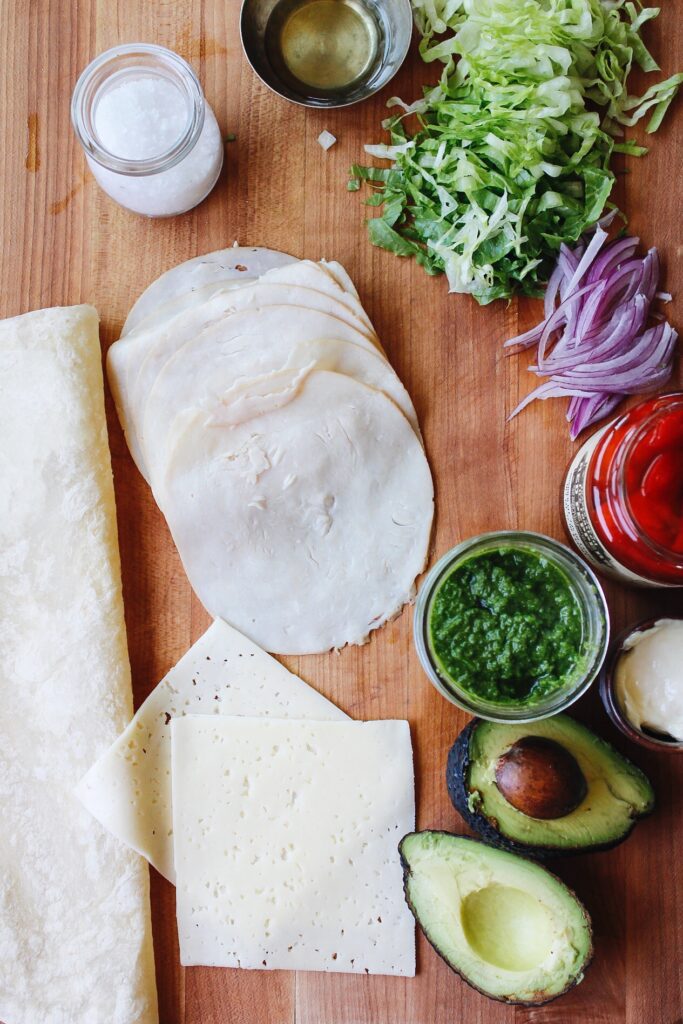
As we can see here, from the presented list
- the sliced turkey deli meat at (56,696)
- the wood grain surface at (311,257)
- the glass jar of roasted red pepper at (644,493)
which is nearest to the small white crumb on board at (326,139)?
the wood grain surface at (311,257)

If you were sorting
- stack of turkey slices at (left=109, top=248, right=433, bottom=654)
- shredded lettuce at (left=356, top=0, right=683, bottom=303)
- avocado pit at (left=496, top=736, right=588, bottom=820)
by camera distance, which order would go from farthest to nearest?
stack of turkey slices at (left=109, top=248, right=433, bottom=654) < shredded lettuce at (left=356, top=0, right=683, bottom=303) < avocado pit at (left=496, top=736, right=588, bottom=820)

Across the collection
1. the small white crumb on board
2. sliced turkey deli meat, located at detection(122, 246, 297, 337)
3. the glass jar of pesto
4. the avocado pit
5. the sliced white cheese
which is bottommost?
the sliced white cheese

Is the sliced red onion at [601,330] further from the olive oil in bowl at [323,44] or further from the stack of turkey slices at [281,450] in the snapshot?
the olive oil in bowl at [323,44]

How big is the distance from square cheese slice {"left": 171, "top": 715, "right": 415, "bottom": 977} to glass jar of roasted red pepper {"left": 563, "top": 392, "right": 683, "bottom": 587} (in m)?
0.63

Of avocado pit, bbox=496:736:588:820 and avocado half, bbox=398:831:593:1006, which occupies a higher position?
avocado pit, bbox=496:736:588:820

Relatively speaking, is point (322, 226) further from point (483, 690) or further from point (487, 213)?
point (483, 690)

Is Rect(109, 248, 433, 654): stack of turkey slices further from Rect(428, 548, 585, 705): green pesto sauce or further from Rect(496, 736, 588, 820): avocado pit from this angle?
Rect(496, 736, 588, 820): avocado pit

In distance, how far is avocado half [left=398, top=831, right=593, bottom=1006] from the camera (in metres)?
1.70

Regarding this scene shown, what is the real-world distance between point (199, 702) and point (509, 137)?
1.39 meters

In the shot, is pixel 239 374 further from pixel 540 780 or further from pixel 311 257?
pixel 540 780

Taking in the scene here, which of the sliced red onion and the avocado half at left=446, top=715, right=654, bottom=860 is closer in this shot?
the avocado half at left=446, top=715, right=654, bottom=860

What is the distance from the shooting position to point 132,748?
6.31ft

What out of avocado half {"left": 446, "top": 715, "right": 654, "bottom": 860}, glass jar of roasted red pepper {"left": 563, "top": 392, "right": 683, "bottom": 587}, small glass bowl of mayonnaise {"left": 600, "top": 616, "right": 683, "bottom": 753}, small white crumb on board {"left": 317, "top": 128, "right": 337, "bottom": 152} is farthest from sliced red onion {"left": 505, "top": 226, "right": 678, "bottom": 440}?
avocado half {"left": 446, "top": 715, "right": 654, "bottom": 860}

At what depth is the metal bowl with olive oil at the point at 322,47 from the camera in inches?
77.4
